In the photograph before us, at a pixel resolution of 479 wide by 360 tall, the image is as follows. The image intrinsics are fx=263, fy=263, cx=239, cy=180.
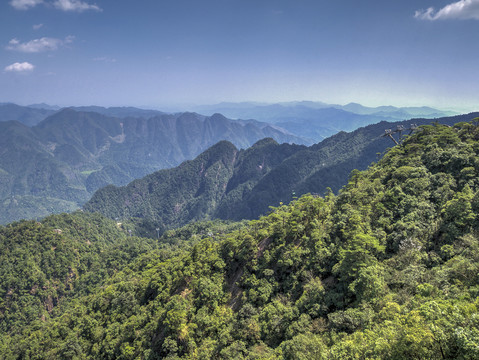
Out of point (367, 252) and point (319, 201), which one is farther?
point (319, 201)

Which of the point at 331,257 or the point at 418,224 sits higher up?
the point at 418,224

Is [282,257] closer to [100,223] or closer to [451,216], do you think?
[451,216]

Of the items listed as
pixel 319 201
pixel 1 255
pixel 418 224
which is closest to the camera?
pixel 418 224

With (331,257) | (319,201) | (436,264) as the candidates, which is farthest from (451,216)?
(319,201)

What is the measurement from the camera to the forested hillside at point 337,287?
→ 17.4 metres

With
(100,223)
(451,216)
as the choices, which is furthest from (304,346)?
(100,223)

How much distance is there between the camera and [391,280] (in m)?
24.5

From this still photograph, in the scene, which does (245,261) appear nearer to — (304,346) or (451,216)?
(304,346)

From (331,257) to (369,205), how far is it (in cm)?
972

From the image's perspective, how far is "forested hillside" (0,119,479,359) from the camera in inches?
684

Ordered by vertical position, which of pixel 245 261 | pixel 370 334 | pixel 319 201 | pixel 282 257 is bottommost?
pixel 245 261

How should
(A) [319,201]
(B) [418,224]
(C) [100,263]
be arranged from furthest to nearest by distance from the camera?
(C) [100,263] → (A) [319,201] → (B) [418,224]

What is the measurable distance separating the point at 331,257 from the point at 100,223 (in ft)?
487

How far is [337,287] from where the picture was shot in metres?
28.1
